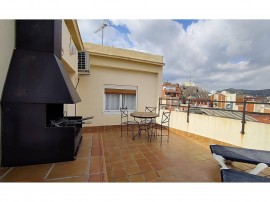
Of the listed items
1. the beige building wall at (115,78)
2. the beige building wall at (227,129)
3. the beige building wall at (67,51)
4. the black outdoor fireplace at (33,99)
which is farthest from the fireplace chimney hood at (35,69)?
the beige building wall at (227,129)

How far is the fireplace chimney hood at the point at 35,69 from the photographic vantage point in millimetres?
1634

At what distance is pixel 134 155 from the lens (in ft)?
9.57

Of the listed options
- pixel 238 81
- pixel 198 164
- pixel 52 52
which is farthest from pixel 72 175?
pixel 238 81

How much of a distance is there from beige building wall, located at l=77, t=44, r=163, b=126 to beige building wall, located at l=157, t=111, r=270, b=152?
2165 millimetres

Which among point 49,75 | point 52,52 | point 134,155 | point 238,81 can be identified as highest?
point 238,81

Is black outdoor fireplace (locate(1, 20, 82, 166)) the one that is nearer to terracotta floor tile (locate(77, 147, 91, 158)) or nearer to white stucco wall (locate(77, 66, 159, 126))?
terracotta floor tile (locate(77, 147, 91, 158))

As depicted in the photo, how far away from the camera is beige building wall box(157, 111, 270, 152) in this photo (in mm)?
2920

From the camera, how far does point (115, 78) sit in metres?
5.68

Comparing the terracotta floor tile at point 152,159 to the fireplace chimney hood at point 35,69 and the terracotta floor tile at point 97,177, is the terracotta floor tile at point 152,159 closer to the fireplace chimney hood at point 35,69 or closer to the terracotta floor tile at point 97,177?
the terracotta floor tile at point 97,177

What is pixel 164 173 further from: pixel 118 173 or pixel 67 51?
pixel 67 51

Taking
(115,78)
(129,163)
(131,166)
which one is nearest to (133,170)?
(131,166)
